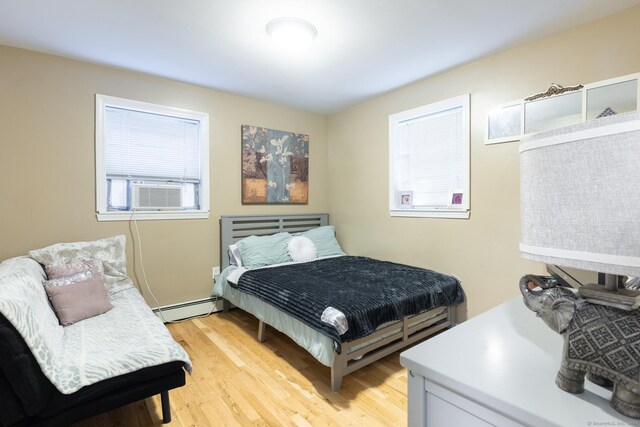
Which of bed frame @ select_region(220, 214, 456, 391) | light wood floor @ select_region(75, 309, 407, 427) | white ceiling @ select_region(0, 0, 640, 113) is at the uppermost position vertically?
white ceiling @ select_region(0, 0, 640, 113)

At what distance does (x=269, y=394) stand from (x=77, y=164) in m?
2.52

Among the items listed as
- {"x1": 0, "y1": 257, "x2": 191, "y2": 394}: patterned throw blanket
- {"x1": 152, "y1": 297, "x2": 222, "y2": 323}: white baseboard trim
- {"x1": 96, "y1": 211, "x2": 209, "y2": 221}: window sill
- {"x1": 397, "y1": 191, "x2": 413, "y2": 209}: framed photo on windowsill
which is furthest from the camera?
{"x1": 397, "y1": 191, "x2": 413, "y2": 209}: framed photo on windowsill

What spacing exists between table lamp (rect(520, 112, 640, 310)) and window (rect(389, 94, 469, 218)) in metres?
2.29

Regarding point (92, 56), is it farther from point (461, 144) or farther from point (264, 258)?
point (461, 144)

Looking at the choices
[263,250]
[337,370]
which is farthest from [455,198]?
[263,250]

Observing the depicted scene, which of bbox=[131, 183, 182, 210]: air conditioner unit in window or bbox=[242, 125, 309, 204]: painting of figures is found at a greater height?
bbox=[242, 125, 309, 204]: painting of figures

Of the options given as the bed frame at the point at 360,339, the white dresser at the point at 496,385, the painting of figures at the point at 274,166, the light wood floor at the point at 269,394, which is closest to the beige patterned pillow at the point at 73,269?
the light wood floor at the point at 269,394

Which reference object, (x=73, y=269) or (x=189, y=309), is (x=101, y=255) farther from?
(x=189, y=309)

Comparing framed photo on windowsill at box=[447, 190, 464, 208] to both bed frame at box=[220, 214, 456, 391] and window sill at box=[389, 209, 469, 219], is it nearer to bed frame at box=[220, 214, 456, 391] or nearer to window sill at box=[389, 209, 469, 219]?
window sill at box=[389, 209, 469, 219]

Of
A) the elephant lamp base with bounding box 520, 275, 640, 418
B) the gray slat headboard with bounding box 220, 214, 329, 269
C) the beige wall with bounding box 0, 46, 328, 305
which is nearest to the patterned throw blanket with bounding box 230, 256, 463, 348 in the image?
the gray slat headboard with bounding box 220, 214, 329, 269

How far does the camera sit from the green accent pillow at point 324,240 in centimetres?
372

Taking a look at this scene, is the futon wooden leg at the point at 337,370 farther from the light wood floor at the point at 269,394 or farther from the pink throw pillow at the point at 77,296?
the pink throw pillow at the point at 77,296

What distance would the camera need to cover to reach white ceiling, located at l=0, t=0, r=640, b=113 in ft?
6.23

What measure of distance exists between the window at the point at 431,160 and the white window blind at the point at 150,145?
88.4 inches
